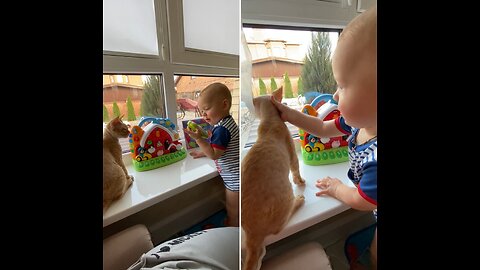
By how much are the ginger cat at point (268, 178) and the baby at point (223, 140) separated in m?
0.04

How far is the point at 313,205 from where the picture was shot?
33 centimetres

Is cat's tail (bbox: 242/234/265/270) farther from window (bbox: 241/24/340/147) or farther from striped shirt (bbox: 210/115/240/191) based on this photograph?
window (bbox: 241/24/340/147)

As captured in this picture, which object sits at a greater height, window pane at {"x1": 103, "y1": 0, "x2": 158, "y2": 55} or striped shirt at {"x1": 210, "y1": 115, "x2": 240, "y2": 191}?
window pane at {"x1": 103, "y1": 0, "x2": 158, "y2": 55}

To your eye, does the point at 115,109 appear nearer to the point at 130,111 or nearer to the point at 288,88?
the point at 130,111

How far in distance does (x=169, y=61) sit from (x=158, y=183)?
173 mm

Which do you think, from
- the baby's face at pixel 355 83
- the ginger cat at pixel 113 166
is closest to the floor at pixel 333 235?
the baby's face at pixel 355 83

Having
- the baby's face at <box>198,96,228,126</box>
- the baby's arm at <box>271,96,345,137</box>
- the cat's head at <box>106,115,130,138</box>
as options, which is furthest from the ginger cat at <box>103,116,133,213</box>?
the baby's arm at <box>271,96,345,137</box>

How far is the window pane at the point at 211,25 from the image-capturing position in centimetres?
35

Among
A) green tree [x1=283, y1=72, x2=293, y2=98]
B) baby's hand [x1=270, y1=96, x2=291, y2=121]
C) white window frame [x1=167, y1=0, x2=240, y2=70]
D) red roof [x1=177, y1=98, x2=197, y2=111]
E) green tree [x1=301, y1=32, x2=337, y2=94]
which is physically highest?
white window frame [x1=167, y1=0, x2=240, y2=70]

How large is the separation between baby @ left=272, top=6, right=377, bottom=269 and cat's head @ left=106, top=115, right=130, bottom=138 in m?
0.21

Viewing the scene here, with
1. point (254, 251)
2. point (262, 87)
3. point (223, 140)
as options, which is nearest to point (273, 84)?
point (262, 87)

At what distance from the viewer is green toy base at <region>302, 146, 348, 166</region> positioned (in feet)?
1.10
